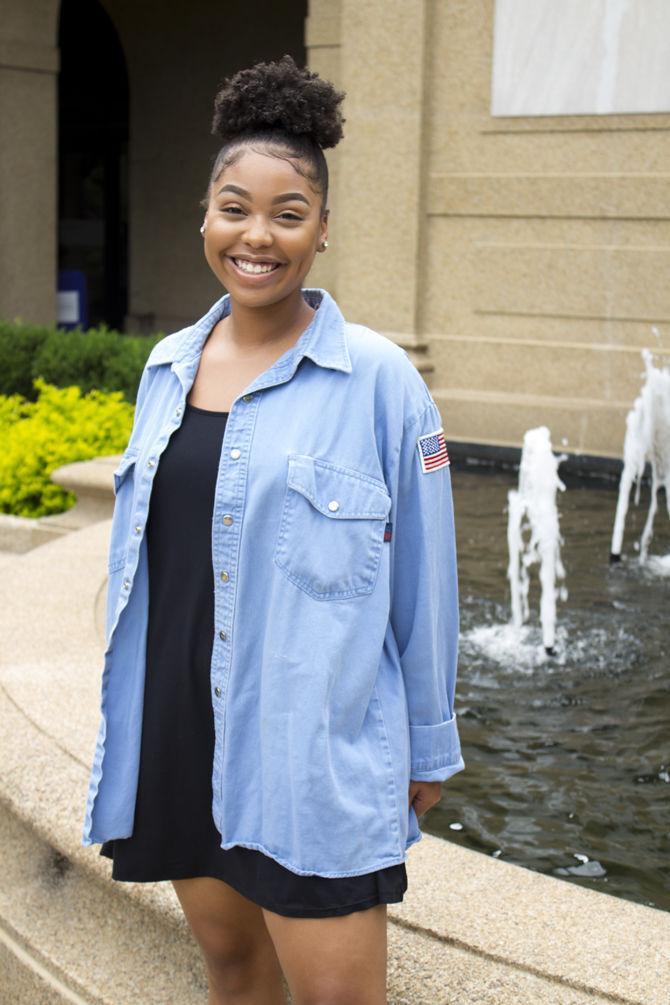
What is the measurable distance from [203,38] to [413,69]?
315 inches

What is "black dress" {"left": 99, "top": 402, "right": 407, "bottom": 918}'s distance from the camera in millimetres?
2199

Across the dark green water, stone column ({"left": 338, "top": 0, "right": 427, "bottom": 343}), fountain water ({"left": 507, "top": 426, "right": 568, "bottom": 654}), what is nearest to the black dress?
the dark green water

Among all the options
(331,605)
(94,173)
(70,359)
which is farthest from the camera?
(94,173)

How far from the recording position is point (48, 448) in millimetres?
7945

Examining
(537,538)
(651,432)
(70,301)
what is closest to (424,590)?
(537,538)

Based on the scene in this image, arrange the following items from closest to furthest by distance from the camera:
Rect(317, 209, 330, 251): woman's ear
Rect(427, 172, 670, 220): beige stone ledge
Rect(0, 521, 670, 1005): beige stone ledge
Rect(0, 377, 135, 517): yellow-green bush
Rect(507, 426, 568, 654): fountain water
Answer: Rect(317, 209, 330, 251): woman's ear
Rect(0, 521, 670, 1005): beige stone ledge
Rect(507, 426, 568, 654): fountain water
Rect(0, 377, 135, 517): yellow-green bush
Rect(427, 172, 670, 220): beige stone ledge

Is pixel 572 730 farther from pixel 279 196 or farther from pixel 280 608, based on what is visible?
pixel 279 196

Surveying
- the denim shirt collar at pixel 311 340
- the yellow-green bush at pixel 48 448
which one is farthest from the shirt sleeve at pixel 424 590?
the yellow-green bush at pixel 48 448

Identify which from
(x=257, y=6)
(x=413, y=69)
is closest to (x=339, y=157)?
(x=413, y=69)

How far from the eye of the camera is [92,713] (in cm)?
385

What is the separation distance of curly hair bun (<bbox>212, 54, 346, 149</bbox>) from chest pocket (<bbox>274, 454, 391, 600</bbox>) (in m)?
0.57

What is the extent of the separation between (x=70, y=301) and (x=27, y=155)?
91.7 inches

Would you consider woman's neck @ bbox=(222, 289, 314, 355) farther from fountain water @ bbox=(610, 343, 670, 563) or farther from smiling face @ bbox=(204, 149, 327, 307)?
fountain water @ bbox=(610, 343, 670, 563)

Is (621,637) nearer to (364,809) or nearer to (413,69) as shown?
(364,809)
